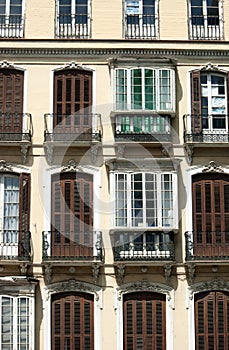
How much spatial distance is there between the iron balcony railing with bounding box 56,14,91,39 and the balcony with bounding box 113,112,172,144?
129 inches

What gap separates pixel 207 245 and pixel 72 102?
254 inches

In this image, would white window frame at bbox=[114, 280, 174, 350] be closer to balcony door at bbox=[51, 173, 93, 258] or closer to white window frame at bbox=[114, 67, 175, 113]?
balcony door at bbox=[51, 173, 93, 258]

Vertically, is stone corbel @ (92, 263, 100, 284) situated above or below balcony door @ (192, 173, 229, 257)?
below

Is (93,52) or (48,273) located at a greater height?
(93,52)

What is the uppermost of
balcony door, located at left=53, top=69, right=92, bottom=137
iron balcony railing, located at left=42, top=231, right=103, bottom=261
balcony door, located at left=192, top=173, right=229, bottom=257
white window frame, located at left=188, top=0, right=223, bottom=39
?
white window frame, located at left=188, top=0, right=223, bottom=39

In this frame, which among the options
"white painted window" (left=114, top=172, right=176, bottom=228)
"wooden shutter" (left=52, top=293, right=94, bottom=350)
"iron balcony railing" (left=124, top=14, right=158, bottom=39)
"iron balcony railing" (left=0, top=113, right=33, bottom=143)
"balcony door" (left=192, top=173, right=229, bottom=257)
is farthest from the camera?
"iron balcony railing" (left=124, top=14, right=158, bottom=39)

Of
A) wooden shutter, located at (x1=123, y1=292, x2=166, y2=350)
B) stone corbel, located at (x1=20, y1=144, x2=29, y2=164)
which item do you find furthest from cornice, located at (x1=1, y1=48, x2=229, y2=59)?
wooden shutter, located at (x1=123, y1=292, x2=166, y2=350)

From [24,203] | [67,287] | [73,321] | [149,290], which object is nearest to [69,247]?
[67,287]

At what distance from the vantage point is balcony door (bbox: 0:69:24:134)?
29000 mm

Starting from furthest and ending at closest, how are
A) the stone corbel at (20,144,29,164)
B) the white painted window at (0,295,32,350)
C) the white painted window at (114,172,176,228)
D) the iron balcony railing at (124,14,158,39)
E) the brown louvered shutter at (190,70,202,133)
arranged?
1. the iron balcony railing at (124,14,158,39)
2. the brown louvered shutter at (190,70,202,133)
3. the stone corbel at (20,144,29,164)
4. the white painted window at (114,172,176,228)
5. the white painted window at (0,295,32,350)

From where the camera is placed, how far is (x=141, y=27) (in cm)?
3027

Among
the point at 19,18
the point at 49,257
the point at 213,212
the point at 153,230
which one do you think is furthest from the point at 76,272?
the point at 19,18

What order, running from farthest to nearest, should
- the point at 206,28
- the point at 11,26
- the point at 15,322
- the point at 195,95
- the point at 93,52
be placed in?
the point at 206,28, the point at 11,26, the point at 93,52, the point at 195,95, the point at 15,322

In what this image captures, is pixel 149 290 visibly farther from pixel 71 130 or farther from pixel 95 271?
pixel 71 130
